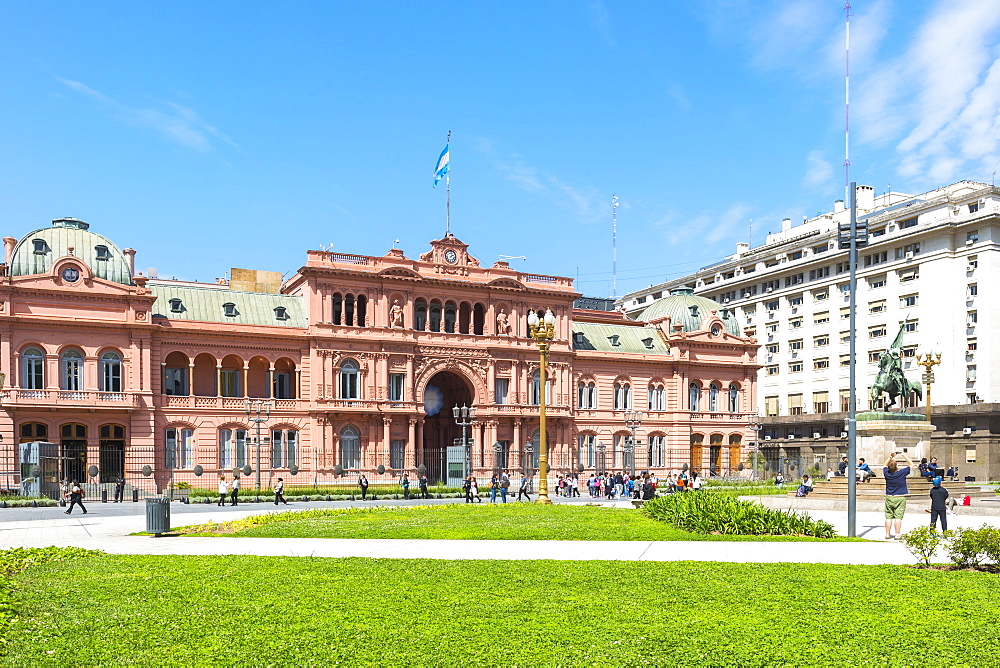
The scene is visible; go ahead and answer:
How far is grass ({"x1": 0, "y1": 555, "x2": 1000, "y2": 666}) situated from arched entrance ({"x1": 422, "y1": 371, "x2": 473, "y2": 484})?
179ft

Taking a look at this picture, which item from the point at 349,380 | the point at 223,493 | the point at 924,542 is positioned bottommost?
the point at 223,493

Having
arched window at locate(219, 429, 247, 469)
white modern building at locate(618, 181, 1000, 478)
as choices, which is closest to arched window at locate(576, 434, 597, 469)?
white modern building at locate(618, 181, 1000, 478)

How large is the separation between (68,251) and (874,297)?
7387cm

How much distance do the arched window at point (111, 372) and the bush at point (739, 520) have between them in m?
45.2

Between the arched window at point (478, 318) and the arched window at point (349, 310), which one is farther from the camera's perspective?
the arched window at point (478, 318)

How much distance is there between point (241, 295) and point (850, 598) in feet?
200

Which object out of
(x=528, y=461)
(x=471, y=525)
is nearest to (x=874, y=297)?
(x=528, y=461)

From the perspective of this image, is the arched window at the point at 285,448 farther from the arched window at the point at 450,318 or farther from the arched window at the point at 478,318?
the arched window at the point at 478,318

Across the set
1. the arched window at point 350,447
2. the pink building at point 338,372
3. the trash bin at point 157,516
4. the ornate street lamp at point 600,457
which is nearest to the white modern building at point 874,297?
the pink building at point 338,372

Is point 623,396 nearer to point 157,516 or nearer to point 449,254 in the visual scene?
point 449,254

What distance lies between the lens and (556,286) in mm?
76500

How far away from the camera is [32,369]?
58.7 meters

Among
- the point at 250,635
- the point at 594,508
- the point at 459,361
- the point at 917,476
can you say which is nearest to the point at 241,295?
the point at 459,361

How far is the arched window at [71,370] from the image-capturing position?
59.6 meters
